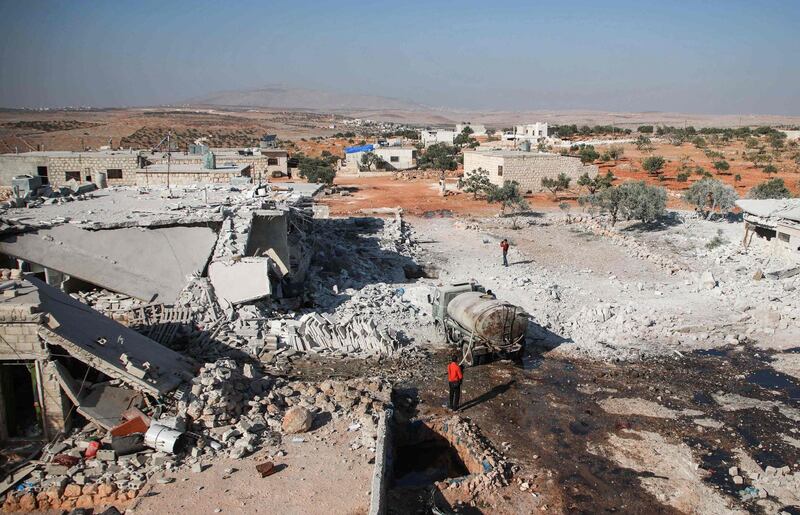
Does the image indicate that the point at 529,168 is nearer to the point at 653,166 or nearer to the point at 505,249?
the point at 653,166

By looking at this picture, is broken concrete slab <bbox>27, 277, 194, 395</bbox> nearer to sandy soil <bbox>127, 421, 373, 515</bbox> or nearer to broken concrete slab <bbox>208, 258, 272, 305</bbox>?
sandy soil <bbox>127, 421, 373, 515</bbox>

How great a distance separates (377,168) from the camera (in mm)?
51125

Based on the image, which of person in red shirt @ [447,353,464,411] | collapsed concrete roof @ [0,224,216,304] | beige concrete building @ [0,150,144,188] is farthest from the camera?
beige concrete building @ [0,150,144,188]

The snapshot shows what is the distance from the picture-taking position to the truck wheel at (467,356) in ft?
40.1

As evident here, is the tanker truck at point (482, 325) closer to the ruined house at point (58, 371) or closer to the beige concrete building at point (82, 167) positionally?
the ruined house at point (58, 371)

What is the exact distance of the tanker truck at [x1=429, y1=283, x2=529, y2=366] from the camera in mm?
11883

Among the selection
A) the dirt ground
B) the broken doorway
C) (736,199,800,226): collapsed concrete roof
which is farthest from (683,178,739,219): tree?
the broken doorway

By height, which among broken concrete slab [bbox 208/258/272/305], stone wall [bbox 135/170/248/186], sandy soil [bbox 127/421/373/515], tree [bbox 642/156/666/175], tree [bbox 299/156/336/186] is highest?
stone wall [bbox 135/170/248/186]

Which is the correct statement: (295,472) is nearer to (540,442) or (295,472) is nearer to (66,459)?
(66,459)

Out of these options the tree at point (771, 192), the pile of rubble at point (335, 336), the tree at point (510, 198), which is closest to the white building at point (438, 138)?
the tree at point (510, 198)

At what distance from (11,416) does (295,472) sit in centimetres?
436

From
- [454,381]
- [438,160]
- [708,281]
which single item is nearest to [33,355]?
[454,381]

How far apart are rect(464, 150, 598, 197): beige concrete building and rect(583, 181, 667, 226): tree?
10354mm

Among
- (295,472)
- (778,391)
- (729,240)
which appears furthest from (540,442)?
(729,240)
